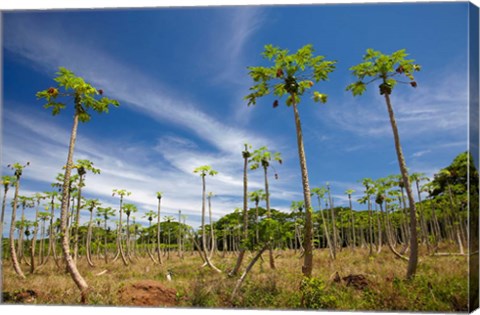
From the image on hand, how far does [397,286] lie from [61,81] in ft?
28.1

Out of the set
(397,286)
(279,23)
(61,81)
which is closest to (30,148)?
(61,81)

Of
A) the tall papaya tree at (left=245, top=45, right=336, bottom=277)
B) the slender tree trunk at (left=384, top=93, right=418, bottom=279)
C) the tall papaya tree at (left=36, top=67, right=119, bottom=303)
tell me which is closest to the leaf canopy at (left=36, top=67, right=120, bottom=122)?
the tall papaya tree at (left=36, top=67, right=119, bottom=303)

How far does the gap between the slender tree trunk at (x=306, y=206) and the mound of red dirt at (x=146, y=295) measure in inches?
118

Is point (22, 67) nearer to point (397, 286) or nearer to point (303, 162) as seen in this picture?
point (303, 162)

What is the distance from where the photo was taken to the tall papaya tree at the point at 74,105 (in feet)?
25.1

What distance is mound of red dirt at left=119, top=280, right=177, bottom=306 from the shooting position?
694 cm

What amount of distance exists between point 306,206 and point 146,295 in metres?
3.93

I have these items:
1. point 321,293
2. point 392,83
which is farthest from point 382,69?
point 321,293

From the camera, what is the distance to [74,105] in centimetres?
841

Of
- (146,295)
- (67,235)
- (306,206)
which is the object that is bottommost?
(146,295)

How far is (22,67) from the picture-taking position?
25.1ft

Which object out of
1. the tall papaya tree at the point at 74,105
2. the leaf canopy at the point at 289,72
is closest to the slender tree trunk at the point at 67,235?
the tall papaya tree at the point at 74,105

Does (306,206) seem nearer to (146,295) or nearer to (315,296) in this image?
(315,296)

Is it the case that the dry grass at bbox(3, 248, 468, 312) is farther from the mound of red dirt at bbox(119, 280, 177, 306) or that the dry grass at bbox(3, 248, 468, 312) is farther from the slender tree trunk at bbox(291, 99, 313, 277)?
the slender tree trunk at bbox(291, 99, 313, 277)
